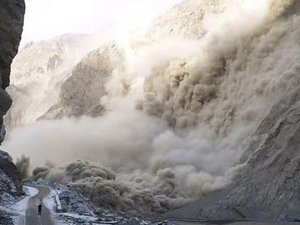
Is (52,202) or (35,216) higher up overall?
(52,202)

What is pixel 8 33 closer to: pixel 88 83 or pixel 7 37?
pixel 7 37

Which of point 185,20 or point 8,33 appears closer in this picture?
point 8,33

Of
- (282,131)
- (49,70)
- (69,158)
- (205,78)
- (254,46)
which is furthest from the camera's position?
(49,70)

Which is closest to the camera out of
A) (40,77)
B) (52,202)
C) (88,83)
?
(52,202)

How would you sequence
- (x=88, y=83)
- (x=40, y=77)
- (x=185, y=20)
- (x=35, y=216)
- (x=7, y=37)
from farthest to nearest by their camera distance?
(x=40, y=77) < (x=88, y=83) < (x=185, y=20) < (x=35, y=216) < (x=7, y=37)

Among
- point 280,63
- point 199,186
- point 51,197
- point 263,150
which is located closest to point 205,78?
point 280,63

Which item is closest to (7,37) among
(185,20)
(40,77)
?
(185,20)

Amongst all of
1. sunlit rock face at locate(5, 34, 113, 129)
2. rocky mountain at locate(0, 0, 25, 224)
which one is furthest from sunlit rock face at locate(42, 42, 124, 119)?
rocky mountain at locate(0, 0, 25, 224)

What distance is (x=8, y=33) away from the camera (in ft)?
95.4

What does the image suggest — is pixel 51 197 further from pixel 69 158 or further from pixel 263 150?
pixel 69 158

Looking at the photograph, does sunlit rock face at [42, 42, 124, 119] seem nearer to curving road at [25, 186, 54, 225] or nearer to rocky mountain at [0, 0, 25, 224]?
curving road at [25, 186, 54, 225]

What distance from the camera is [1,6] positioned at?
28344 millimetres

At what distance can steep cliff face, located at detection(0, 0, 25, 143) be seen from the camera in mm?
28438

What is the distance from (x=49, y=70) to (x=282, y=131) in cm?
14055
